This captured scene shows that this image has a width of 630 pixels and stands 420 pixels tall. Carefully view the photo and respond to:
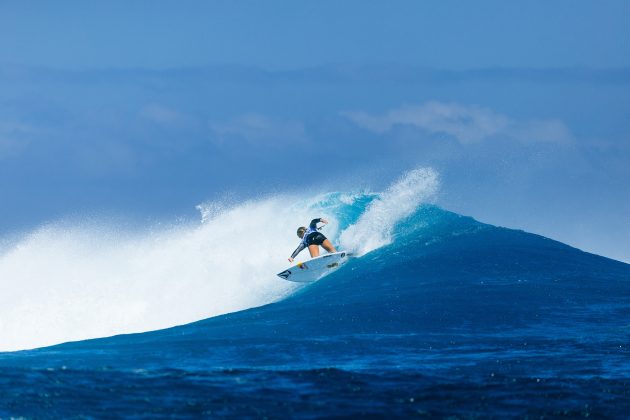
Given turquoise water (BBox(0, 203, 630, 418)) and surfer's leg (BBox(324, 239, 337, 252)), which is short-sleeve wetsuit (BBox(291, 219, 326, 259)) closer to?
surfer's leg (BBox(324, 239, 337, 252))

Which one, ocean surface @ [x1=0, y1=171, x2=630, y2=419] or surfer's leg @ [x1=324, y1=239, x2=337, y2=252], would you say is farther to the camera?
surfer's leg @ [x1=324, y1=239, x2=337, y2=252]

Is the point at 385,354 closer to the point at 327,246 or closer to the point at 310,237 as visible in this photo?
the point at 310,237

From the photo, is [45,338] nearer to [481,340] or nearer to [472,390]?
[481,340]

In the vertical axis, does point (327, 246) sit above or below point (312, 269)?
above

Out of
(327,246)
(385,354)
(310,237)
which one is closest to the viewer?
(385,354)

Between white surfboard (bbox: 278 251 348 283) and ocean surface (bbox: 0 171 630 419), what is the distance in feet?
1.28

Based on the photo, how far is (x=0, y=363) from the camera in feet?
44.3

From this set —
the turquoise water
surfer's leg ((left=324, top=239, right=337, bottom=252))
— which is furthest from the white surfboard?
the turquoise water

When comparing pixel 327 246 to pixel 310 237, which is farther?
pixel 327 246

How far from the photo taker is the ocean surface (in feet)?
35.3

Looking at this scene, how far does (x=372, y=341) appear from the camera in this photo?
605 inches

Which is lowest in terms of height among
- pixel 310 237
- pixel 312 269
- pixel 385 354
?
pixel 385 354

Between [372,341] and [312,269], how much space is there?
728 cm

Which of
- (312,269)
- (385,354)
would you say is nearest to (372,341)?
(385,354)
